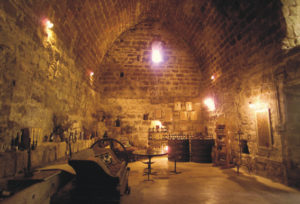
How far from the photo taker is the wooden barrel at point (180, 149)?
6918mm

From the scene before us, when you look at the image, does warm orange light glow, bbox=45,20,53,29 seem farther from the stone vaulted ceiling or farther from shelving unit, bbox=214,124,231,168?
shelving unit, bbox=214,124,231,168

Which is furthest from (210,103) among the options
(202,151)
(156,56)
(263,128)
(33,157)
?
(33,157)

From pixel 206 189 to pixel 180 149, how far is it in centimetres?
303

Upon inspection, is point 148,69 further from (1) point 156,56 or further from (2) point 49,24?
(2) point 49,24

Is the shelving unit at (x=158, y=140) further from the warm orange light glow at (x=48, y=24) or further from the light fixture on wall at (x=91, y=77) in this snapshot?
the warm orange light glow at (x=48, y=24)

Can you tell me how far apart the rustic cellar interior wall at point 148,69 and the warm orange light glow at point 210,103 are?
26 centimetres

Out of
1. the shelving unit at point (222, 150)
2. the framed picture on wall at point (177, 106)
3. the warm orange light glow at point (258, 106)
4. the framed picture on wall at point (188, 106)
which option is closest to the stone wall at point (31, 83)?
the shelving unit at point (222, 150)

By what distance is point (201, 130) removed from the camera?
8875 mm

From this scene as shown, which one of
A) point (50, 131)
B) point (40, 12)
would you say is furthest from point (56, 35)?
point (50, 131)

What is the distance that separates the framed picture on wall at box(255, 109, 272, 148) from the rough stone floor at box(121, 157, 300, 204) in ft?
3.07

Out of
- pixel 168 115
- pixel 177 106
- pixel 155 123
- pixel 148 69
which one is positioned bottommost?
pixel 155 123

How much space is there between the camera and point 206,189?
3.93 meters

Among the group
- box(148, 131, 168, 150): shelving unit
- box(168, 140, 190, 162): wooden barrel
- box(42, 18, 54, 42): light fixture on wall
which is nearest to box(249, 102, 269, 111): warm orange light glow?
box(168, 140, 190, 162): wooden barrel

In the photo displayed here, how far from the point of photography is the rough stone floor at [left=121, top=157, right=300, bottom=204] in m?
3.37
